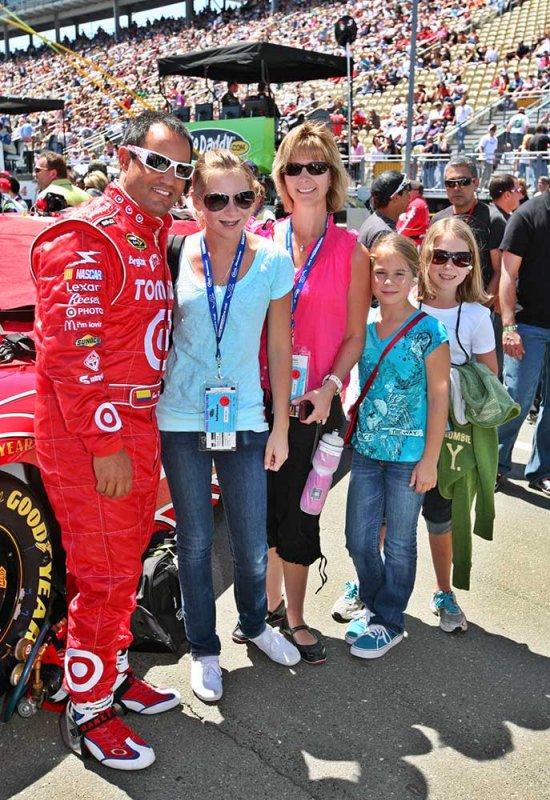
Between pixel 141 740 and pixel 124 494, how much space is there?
0.82m

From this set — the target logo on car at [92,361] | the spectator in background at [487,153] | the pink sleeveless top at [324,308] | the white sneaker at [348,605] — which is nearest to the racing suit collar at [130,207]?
the target logo on car at [92,361]

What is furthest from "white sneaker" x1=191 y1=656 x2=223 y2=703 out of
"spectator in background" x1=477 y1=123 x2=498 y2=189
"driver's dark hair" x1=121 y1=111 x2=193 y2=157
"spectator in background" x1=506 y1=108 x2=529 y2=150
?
"spectator in background" x1=506 y1=108 x2=529 y2=150

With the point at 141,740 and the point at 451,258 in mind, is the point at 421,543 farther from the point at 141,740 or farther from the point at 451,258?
the point at 141,740

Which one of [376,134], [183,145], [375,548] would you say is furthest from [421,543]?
[376,134]

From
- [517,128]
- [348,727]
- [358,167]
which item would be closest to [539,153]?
[517,128]

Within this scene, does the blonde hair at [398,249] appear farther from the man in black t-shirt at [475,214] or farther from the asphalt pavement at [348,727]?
the man in black t-shirt at [475,214]

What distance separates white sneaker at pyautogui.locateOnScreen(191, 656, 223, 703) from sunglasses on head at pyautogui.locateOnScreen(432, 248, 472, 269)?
5.86 ft

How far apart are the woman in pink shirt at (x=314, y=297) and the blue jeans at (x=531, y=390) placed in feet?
7.22

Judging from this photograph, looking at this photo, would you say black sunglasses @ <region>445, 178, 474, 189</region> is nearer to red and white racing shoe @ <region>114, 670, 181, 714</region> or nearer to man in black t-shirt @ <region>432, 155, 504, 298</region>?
man in black t-shirt @ <region>432, 155, 504, 298</region>

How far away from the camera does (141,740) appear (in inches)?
91.9

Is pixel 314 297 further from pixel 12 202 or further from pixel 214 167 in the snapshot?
pixel 12 202

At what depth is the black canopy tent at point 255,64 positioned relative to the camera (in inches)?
562

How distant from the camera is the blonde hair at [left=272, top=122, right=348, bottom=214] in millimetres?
2648

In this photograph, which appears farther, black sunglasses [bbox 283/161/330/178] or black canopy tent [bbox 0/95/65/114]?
black canopy tent [bbox 0/95/65/114]
